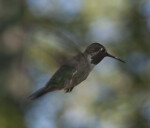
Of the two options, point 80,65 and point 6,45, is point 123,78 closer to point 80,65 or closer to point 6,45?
point 6,45

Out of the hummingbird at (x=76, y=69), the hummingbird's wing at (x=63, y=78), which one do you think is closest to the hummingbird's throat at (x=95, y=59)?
the hummingbird at (x=76, y=69)

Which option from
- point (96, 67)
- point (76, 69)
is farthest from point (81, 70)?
point (96, 67)

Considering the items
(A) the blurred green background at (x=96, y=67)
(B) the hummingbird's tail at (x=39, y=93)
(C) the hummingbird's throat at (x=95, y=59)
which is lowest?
(A) the blurred green background at (x=96, y=67)

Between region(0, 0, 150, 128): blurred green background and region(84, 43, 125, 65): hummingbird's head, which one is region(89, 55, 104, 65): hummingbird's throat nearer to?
region(84, 43, 125, 65): hummingbird's head

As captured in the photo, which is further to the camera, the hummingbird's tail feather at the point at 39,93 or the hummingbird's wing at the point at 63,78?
the hummingbird's wing at the point at 63,78

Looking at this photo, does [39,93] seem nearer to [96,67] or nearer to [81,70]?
[81,70]

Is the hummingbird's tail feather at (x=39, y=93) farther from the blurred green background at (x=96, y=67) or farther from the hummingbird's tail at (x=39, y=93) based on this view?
the blurred green background at (x=96, y=67)

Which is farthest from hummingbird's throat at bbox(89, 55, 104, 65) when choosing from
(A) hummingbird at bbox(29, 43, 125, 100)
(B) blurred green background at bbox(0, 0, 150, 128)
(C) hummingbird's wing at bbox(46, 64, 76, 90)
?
(B) blurred green background at bbox(0, 0, 150, 128)
